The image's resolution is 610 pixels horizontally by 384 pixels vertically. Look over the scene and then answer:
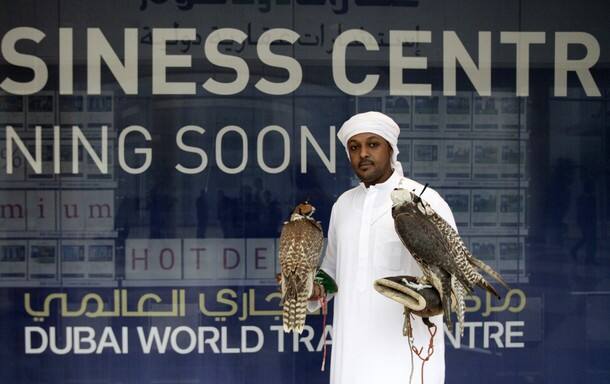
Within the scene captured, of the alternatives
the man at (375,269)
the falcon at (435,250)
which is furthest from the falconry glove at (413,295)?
the man at (375,269)

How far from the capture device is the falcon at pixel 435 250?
237 cm

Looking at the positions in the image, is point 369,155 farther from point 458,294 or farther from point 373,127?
point 458,294

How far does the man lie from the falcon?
0.70ft

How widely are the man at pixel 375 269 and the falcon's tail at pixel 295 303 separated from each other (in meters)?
0.13

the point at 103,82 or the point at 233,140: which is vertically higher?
the point at 103,82

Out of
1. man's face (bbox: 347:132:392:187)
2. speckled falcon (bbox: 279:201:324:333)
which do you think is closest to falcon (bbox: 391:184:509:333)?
man's face (bbox: 347:132:392:187)

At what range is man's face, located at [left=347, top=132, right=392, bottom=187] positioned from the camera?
261 cm

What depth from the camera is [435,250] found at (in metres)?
2.37

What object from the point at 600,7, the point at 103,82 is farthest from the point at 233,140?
the point at 600,7

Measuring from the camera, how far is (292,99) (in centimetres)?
388

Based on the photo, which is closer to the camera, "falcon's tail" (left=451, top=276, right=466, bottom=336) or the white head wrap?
"falcon's tail" (left=451, top=276, right=466, bottom=336)

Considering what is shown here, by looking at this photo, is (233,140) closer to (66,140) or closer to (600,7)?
(66,140)

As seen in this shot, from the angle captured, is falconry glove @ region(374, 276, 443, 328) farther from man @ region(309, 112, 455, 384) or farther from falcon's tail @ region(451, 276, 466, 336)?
man @ region(309, 112, 455, 384)

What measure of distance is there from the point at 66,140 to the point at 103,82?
0.39 metres
